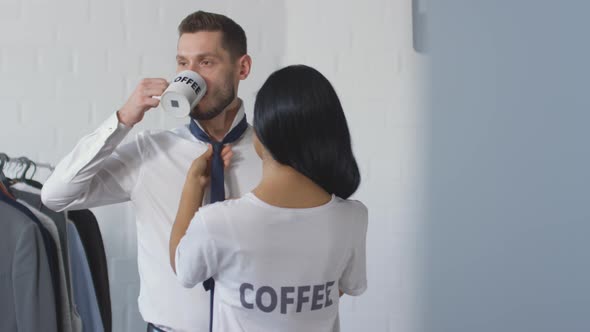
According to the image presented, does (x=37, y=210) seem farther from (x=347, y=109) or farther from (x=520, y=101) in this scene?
(x=520, y=101)

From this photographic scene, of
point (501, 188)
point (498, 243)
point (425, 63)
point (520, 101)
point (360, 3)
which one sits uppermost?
point (360, 3)

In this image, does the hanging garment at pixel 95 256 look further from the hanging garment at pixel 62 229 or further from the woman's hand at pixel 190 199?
the woman's hand at pixel 190 199

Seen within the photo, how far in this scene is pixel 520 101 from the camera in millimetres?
1821

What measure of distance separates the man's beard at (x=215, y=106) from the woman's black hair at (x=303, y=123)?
39 centimetres

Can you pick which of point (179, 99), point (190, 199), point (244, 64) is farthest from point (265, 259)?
point (244, 64)

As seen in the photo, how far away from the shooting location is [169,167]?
1432mm

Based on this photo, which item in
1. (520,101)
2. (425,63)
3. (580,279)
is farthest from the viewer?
(425,63)

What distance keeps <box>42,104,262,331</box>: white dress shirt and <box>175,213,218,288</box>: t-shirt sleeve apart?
12.5 inches

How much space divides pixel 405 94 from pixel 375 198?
1.47 ft

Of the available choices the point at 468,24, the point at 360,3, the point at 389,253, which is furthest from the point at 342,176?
the point at 360,3

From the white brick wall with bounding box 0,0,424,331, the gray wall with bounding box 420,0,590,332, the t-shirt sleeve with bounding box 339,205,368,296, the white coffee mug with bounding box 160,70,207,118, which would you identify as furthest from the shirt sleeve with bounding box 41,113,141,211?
the gray wall with bounding box 420,0,590,332

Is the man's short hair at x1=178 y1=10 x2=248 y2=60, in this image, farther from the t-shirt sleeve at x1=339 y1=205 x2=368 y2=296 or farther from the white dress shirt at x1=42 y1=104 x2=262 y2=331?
the t-shirt sleeve at x1=339 y1=205 x2=368 y2=296

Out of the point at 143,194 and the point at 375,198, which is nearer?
the point at 143,194

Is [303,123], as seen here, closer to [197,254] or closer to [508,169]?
[197,254]
